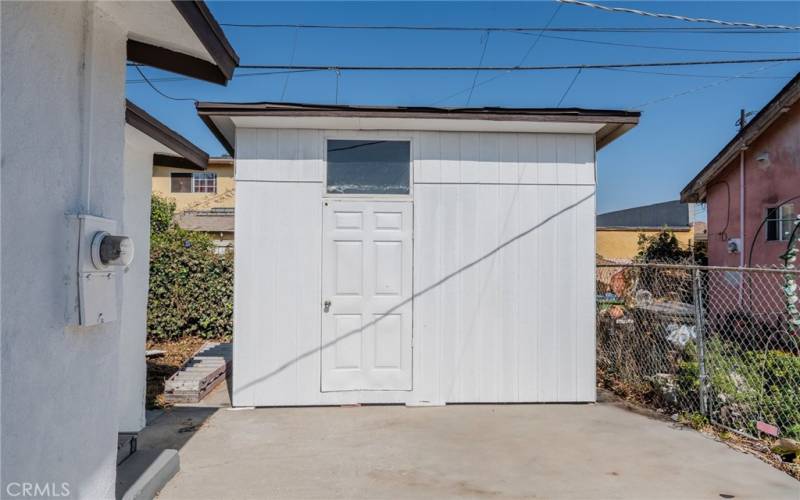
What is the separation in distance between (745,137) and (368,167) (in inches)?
329

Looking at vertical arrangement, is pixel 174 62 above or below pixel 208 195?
below

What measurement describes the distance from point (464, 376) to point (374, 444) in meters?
1.52

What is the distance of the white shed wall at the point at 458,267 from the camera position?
5551 mm

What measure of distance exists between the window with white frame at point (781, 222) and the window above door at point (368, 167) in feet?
24.5

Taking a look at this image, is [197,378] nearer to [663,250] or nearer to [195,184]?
[663,250]

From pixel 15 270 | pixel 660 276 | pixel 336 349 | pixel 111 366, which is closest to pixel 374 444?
pixel 336 349

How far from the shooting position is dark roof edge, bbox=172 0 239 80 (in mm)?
2582

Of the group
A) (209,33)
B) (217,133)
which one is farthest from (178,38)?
(217,133)

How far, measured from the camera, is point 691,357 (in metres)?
5.31

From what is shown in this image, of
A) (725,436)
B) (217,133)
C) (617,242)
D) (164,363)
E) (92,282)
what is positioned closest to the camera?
(92,282)

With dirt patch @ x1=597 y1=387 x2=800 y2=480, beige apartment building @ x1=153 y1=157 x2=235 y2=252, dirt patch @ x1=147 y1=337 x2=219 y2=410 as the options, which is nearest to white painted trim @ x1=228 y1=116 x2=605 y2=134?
dirt patch @ x1=597 y1=387 x2=800 y2=480

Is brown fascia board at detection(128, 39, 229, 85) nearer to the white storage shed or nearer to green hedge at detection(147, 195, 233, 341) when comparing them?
the white storage shed

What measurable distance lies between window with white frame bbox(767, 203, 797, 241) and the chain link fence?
7.08 ft

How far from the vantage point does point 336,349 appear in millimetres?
5586
